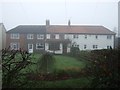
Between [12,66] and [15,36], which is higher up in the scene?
[15,36]

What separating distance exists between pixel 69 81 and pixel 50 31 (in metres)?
0.68

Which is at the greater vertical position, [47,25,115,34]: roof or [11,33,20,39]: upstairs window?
[47,25,115,34]: roof

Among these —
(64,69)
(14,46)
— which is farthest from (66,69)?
(14,46)

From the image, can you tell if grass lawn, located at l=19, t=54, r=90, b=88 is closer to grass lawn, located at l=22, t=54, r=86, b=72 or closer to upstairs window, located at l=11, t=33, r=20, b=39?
grass lawn, located at l=22, t=54, r=86, b=72

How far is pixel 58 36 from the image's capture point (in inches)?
94.0

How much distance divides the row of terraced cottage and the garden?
14 cm

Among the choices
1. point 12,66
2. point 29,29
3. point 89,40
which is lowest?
point 12,66

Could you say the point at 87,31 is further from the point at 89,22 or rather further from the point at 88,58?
the point at 88,58

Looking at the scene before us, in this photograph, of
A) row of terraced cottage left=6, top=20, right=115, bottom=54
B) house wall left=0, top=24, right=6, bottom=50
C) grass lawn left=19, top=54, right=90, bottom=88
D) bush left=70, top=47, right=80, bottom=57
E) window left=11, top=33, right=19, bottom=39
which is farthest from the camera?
bush left=70, top=47, right=80, bottom=57

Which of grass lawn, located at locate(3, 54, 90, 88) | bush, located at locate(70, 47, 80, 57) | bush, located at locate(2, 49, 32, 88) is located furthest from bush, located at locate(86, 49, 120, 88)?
bush, located at locate(2, 49, 32, 88)

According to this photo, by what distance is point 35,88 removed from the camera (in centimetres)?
183

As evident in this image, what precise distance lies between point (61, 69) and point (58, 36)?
→ 437 mm

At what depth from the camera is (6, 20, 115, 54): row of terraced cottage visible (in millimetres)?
2156

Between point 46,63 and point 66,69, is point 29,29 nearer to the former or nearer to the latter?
point 46,63
